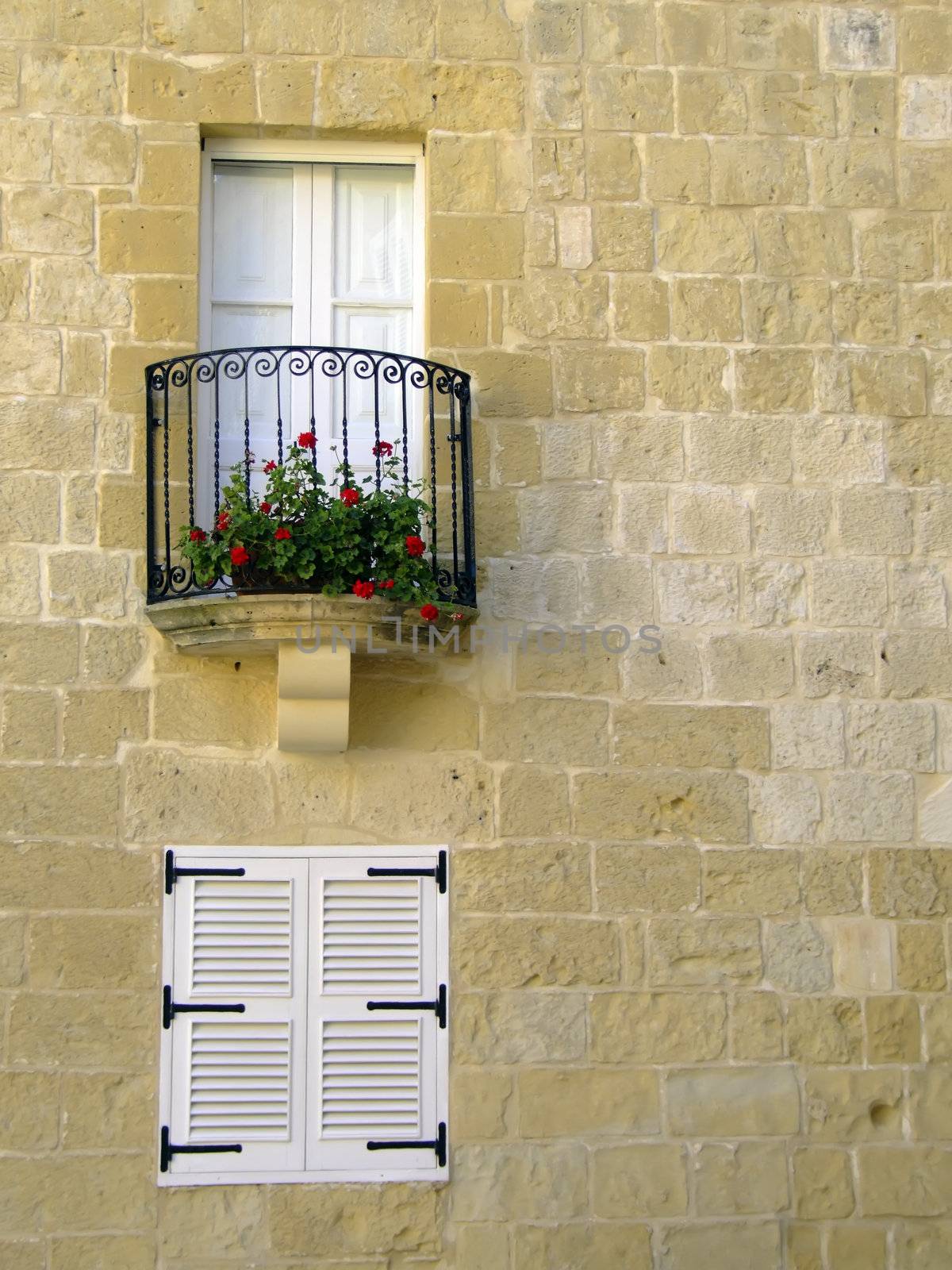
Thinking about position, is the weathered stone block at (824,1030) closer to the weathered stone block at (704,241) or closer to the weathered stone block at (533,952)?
the weathered stone block at (533,952)

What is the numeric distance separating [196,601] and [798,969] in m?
2.33

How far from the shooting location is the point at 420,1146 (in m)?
5.07

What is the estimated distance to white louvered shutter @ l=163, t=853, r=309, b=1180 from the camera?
504 cm

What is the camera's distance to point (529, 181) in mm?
5680

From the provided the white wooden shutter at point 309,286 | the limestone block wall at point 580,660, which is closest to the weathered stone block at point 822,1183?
the limestone block wall at point 580,660

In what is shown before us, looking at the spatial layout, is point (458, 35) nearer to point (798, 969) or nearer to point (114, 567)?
point (114, 567)

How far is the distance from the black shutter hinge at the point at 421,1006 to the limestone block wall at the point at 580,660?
68 millimetres

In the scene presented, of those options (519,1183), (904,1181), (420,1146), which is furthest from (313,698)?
(904,1181)

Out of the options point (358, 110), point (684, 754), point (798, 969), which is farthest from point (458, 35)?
point (798, 969)

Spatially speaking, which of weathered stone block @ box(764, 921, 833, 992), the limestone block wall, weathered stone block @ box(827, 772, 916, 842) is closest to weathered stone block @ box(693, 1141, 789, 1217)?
the limestone block wall

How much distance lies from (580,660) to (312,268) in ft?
5.67

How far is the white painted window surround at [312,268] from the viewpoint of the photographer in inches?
222

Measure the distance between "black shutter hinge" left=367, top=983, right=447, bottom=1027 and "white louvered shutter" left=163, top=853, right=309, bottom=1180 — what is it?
0.24 meters

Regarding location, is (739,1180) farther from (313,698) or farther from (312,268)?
(312,268)
